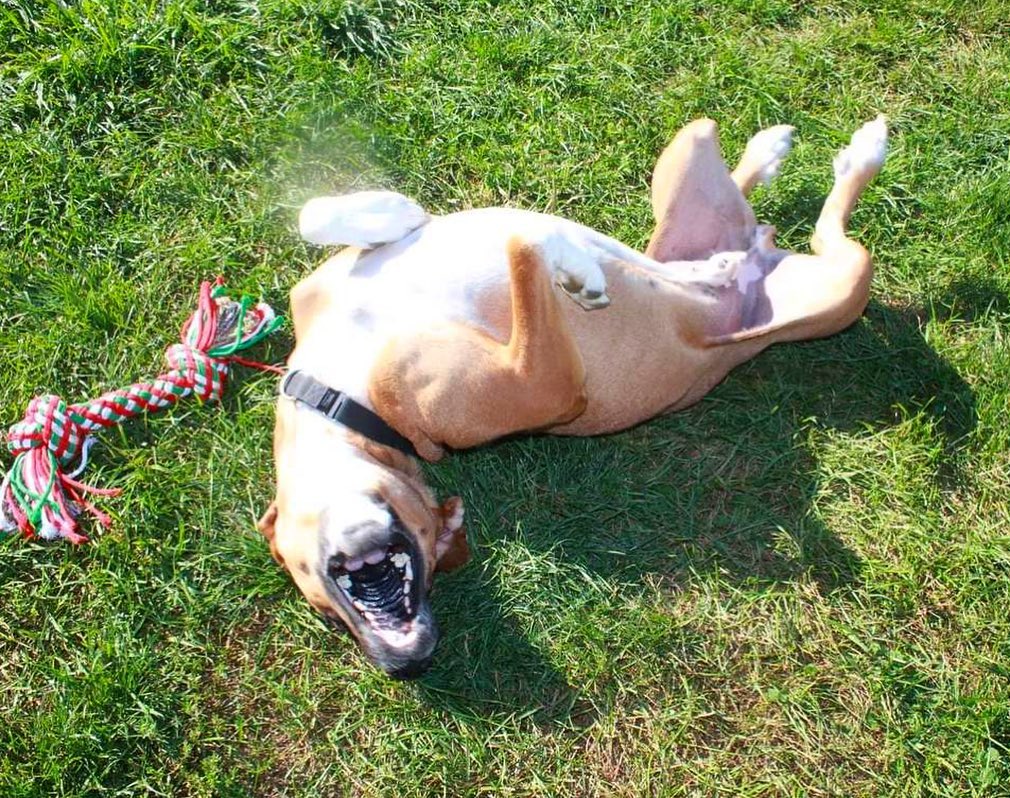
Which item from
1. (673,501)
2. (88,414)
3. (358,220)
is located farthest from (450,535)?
(88,414)

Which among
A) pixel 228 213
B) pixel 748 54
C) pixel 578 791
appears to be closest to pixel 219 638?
pixel 578 791

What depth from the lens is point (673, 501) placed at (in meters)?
4.43

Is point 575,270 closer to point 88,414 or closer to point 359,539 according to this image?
point 359,539

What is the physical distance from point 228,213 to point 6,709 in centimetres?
229

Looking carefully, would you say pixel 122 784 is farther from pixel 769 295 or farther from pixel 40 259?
pixel 769 295

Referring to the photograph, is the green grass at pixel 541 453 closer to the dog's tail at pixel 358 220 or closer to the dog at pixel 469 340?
the dog at pixel 469 340

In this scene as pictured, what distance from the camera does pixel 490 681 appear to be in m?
4.18

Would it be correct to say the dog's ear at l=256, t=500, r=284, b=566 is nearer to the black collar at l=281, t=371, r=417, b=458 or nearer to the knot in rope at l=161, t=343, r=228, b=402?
the black collar at l=281, t=371, r=417, b=458

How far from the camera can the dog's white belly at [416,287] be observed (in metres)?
3.77

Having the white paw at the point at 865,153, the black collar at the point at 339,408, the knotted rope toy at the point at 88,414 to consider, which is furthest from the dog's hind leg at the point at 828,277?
the knotted rope toy at the point at 88,414

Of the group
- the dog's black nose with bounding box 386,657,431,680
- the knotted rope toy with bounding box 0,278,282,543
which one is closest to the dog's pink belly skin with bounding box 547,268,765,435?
the dog's black nose with bounding box 386,657,431,680

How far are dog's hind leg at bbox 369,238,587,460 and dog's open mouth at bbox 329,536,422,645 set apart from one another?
46 centimetres

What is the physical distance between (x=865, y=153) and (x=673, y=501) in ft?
5.50

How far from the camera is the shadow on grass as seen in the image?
4191 mm
